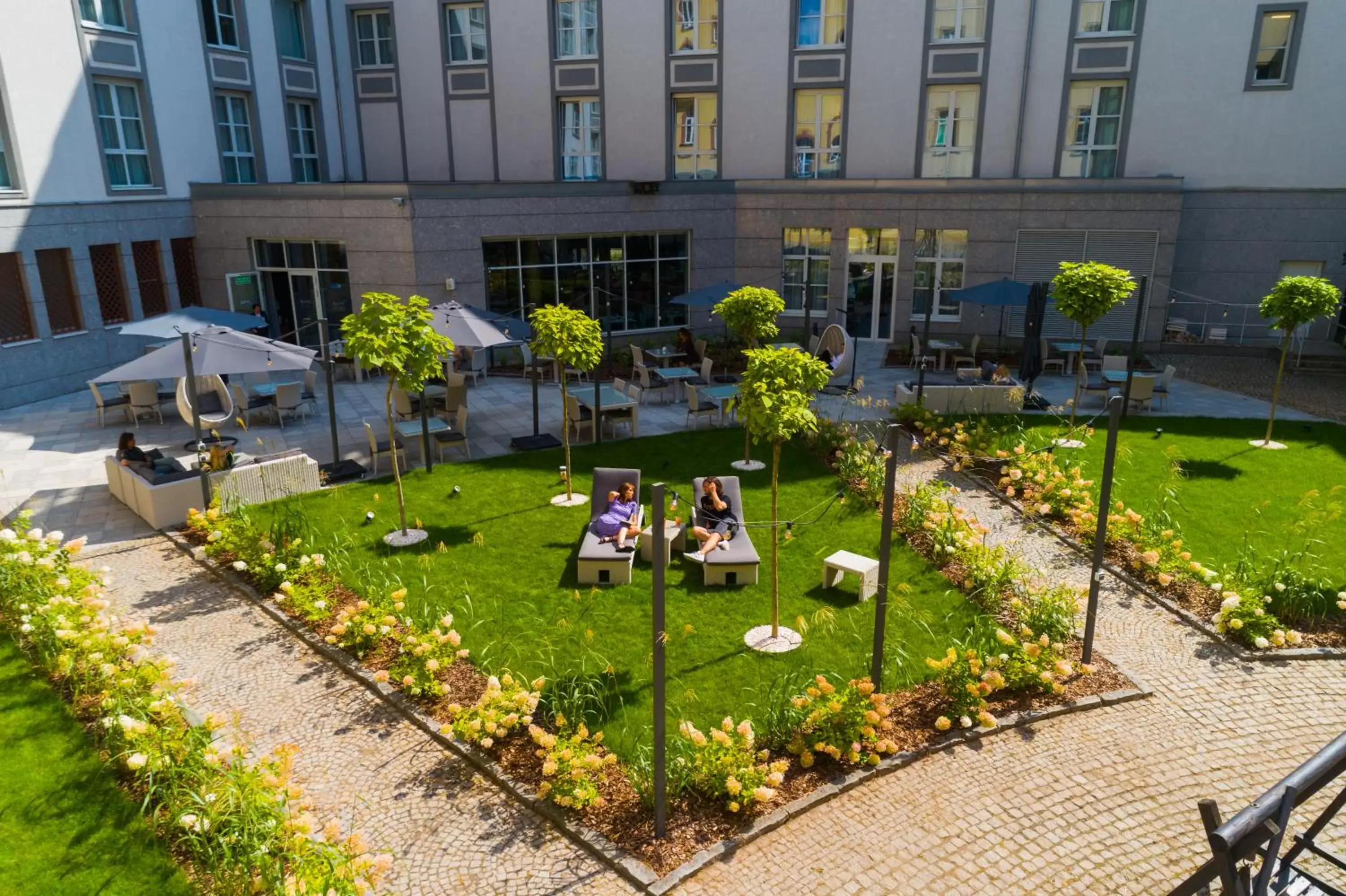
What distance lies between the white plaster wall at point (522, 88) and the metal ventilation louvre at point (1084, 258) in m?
13.9

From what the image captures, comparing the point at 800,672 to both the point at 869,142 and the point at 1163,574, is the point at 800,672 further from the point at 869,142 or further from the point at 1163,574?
the point at 869,142

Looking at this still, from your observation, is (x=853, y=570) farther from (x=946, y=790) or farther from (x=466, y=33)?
Answer: (x=466, y=33)

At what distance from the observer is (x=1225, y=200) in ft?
77.4

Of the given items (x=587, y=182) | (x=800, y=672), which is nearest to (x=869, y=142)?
(x=587, y=182)

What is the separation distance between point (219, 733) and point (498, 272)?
15986 millimetres

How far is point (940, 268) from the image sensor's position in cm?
2469

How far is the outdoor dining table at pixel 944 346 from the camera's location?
71.2 feet

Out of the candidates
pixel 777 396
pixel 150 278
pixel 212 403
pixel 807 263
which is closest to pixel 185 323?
pixel 212 403

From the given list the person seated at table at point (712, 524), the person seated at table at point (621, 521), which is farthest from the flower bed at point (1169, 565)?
the person seated at table at point (621, 521)

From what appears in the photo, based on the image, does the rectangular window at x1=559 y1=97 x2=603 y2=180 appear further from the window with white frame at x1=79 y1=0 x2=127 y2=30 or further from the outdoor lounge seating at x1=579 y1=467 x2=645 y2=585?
the outdoor lounge seating at x1=579 y1=467 x2=645 y2=585

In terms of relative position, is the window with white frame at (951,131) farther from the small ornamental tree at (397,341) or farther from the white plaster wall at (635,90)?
the small ornamental tree at (397,341)

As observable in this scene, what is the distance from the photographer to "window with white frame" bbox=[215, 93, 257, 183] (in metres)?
23.3

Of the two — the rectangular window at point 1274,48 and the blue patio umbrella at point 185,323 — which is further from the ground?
the rectangular window at point 1274,48

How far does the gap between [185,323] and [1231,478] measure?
1777 cm
